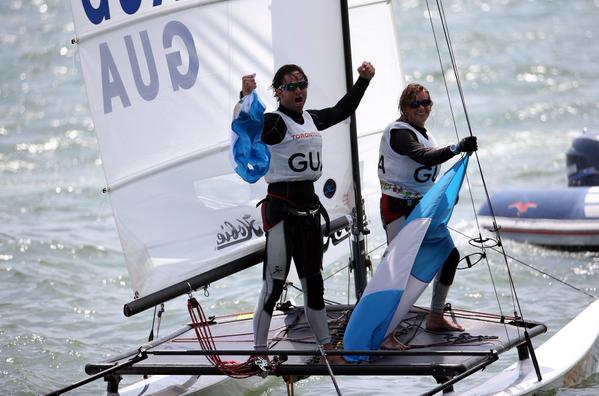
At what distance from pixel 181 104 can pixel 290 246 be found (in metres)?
0.87

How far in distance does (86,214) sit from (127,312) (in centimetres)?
573

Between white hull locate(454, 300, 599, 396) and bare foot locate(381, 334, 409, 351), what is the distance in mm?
314

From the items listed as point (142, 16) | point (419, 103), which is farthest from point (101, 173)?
point (419, 103)

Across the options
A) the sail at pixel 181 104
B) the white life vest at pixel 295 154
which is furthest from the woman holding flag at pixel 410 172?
the sail at pixel 181 104

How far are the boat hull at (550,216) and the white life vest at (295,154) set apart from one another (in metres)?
4.49

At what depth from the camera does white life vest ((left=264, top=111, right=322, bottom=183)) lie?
448 centimetres

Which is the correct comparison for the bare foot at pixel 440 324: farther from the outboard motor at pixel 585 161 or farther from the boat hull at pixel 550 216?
the outboard motor at pixel 585 161

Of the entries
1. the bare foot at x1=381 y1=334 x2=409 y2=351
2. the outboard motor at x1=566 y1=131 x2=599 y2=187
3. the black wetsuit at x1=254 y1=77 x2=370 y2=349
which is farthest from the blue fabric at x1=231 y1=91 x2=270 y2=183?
the outboard motor at x1=566 y1=131 x2=599 y2=187

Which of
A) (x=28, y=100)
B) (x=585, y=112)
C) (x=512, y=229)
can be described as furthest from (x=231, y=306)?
(x=28, y=100)

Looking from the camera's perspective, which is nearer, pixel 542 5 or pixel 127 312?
pixel 127 312

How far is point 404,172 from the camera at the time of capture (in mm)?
4781

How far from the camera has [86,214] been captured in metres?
10.2

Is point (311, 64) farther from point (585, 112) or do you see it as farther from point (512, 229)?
point (585, 112)

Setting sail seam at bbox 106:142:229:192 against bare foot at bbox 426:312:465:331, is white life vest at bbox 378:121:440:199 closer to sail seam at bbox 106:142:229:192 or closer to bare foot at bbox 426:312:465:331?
bare foot at bbox 426:312:465:331
